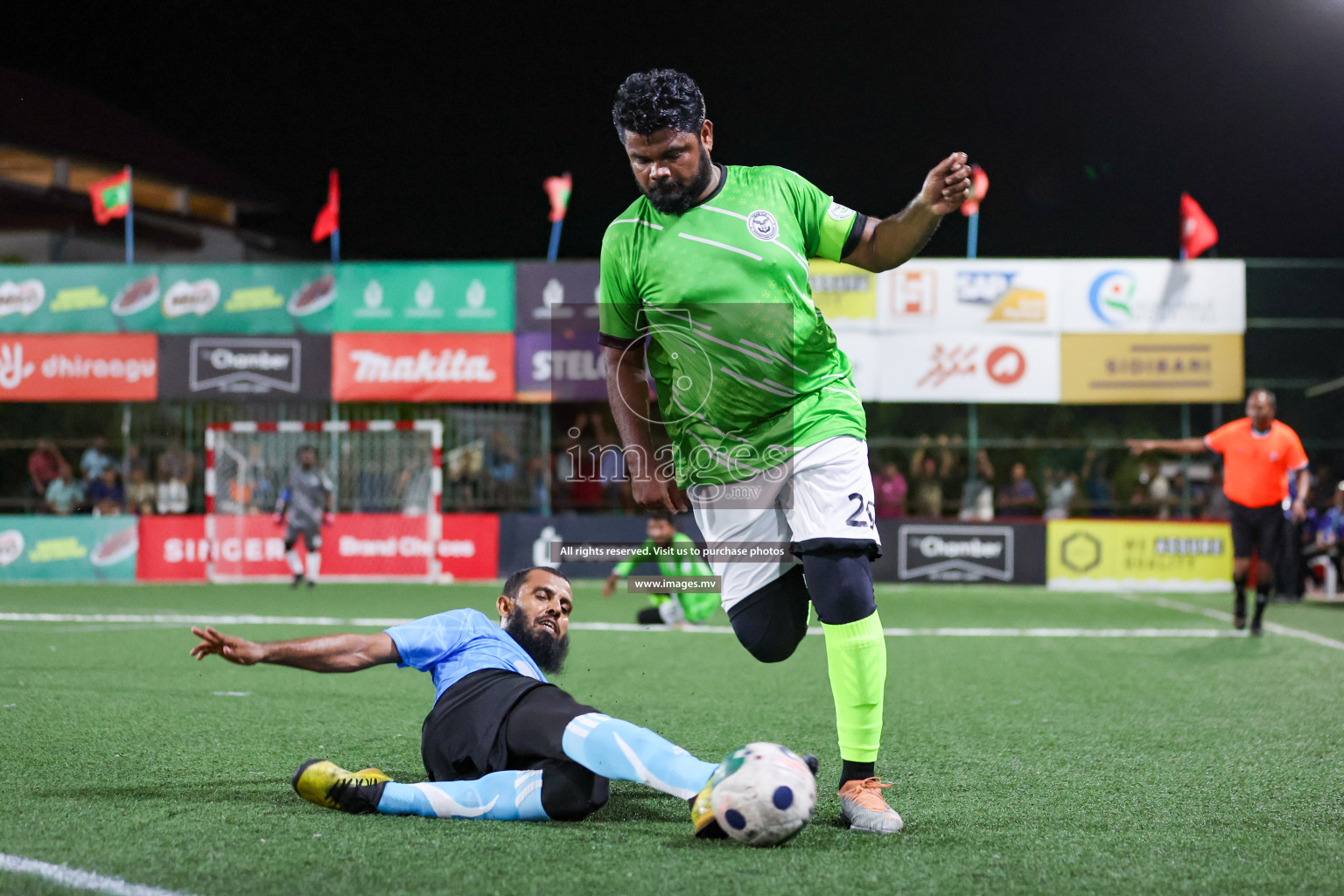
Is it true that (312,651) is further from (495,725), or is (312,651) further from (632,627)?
(632,627)

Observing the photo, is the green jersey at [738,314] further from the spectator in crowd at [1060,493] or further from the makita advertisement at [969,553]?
the spectator in crowd at [1060,493]

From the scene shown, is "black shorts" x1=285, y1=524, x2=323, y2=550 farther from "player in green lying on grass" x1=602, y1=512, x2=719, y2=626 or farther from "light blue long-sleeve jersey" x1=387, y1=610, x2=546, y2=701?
"light blue long-sleeve jersey" x1=387, y1=610, x2=546, y2=701

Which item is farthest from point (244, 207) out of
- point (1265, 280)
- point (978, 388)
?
point (1265, 280)

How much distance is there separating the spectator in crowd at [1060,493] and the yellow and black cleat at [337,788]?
50.0 ft

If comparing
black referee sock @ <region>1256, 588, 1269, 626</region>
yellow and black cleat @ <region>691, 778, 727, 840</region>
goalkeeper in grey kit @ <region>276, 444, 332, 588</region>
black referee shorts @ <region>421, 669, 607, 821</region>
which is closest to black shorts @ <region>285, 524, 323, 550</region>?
goalkeeper in grey kit @ <region>276, 444, 332, 588</region>

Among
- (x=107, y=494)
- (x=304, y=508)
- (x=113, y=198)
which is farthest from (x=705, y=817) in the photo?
(x=113, y=198)

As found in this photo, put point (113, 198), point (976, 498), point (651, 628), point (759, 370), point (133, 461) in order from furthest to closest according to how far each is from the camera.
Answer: point (113, 198)
point (133, 461)
point (976, 498)
point (651, 628)
point (759, 370)

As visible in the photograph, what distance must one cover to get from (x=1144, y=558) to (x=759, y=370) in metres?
14.3

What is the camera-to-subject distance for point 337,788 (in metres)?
3.46

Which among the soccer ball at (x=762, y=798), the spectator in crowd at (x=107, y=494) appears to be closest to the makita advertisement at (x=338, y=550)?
the spectator in crowd at (x=107, y=494)

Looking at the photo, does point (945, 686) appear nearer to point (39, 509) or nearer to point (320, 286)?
point (320, 286)

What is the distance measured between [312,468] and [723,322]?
12935mm

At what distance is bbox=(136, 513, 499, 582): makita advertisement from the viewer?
54.6 feet

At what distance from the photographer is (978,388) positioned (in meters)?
16.9
